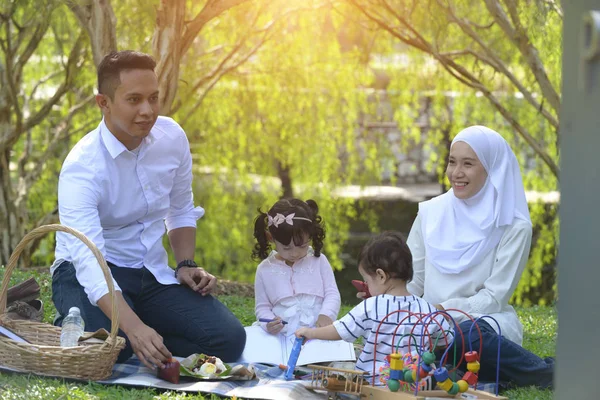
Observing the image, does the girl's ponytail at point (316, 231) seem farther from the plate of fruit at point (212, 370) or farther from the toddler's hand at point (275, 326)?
the plate of fruit at point (212, 370)

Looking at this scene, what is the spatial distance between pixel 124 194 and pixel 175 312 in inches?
25.3

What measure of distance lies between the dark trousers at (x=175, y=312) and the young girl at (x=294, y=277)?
24 centimetres

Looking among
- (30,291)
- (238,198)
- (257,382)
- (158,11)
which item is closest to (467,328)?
(257,382)

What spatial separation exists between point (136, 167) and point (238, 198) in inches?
275

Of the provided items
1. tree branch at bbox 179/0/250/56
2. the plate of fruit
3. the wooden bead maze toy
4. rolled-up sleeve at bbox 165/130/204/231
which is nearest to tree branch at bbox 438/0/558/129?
tree branch at bbox 179/0/250/56

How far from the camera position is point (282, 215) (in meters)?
4.62

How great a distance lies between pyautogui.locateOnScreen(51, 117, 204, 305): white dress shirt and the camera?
4309mm

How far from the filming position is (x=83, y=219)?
4.23m

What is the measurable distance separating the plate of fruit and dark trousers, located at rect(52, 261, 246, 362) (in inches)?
12.2

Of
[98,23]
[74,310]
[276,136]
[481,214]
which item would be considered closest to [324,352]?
[481,214]

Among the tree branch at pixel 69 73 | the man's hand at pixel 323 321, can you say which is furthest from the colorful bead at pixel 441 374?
the tree branch at pixel 69 73

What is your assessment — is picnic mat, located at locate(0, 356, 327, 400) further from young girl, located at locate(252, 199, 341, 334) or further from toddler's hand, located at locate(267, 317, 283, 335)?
young girl, located at locate(252, 199, 341, 334)

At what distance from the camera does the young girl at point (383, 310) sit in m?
3.89

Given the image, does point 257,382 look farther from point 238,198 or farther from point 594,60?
point 238,198
